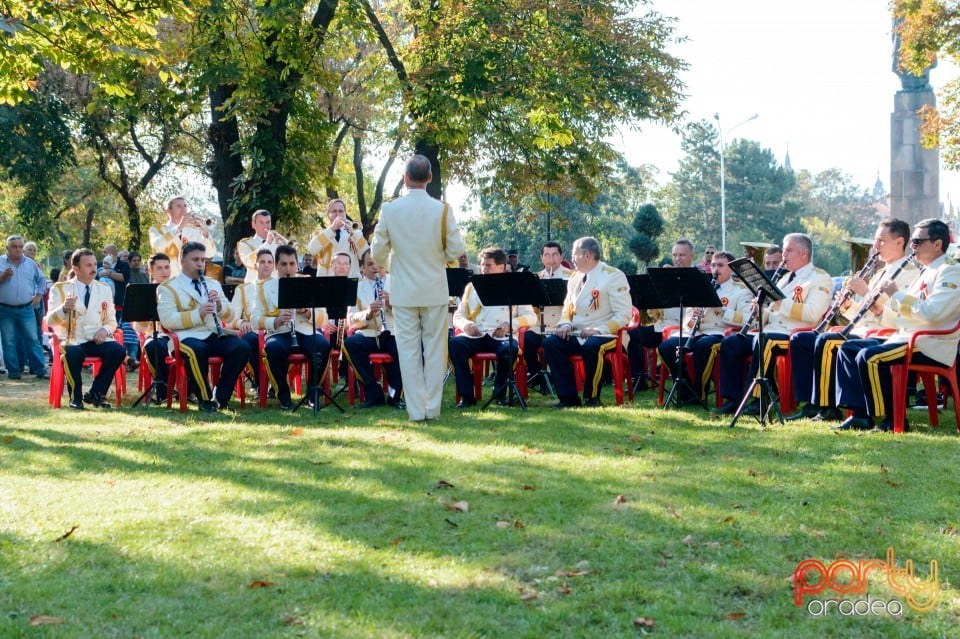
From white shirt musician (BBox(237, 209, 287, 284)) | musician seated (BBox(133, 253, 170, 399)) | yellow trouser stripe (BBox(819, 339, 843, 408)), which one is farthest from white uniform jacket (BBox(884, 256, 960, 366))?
musician seated (BBox(133, 253, 170, 399))

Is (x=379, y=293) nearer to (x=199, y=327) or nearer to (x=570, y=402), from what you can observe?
(x=199, y=327)

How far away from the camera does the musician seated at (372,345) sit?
11875 mm

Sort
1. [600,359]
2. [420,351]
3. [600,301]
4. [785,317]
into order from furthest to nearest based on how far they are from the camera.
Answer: [600,301]
[600,359]
[785,317]
[420,351]

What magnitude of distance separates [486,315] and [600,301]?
1.65 meters

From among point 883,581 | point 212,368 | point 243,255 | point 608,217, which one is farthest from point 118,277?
point 608,217

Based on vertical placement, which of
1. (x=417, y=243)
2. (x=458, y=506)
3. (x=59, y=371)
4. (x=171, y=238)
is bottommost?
(x=458, y=506)

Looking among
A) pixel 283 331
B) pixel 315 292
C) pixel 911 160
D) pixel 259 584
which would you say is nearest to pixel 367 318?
pixel 283 331

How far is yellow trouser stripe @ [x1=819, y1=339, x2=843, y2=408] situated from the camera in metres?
9.83

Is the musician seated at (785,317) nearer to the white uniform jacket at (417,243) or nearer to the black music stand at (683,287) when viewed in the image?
the black music stand at (683,287)

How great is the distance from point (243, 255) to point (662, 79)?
1601 cm

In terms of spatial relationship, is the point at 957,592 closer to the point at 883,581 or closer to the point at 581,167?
the point at 883,581

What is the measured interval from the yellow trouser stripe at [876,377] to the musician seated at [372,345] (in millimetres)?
5165

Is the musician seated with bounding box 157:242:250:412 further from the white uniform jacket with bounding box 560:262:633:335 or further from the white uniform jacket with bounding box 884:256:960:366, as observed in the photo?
the white uniform jacket with bounding box 884:256:960:366

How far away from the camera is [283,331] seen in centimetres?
1206
